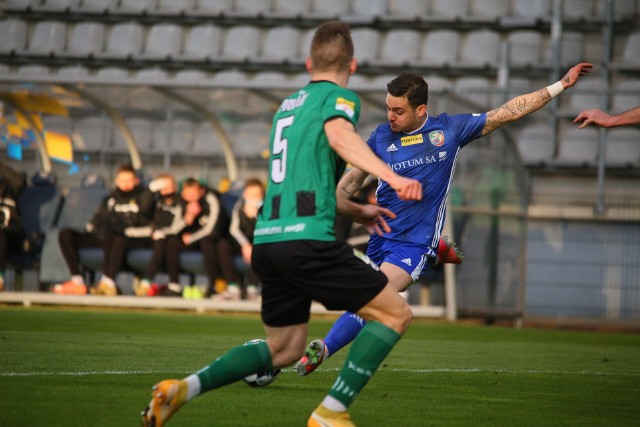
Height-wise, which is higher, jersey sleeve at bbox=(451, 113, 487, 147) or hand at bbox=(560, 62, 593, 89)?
hand at bbox=(560, 62, 593, 89)

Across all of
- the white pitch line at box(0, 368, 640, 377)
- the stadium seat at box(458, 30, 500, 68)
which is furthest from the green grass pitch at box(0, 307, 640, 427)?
the stadium seat at box(458, 30, 500, 68)

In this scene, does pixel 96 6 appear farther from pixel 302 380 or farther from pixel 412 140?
pixel 302 380

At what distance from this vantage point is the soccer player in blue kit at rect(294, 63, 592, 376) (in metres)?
7.02

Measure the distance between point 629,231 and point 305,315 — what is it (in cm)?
1224

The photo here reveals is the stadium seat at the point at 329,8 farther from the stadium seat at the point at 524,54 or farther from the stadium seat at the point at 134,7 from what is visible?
the stadium seat at the point at 524,54

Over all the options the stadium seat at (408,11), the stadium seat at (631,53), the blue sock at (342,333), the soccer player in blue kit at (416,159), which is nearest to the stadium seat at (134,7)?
the stadium seat at (408,11)

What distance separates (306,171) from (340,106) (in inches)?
13.0

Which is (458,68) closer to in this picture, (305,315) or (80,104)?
(80,104)

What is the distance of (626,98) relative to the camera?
1841 centimetres

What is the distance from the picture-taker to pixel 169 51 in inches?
863

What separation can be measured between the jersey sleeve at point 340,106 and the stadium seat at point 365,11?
16.9m

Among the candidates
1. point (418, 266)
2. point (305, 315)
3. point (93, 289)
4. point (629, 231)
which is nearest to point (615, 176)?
point (629, 231)

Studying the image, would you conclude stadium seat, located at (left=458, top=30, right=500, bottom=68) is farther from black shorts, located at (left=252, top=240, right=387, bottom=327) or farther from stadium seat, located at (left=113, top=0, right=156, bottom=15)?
black shorts, located at (left=252, top=240, right=387, bottom=327)

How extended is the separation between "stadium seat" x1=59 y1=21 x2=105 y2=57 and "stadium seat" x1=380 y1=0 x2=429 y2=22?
19.5ft
